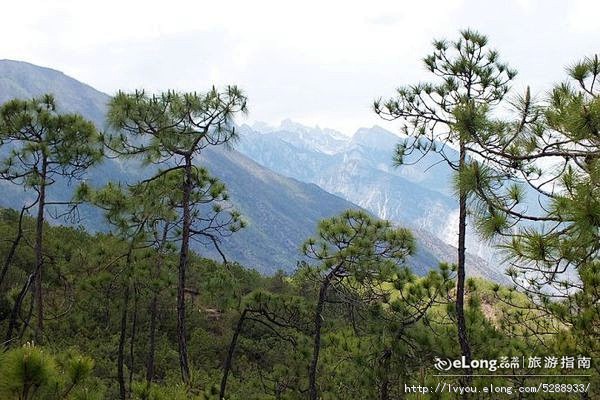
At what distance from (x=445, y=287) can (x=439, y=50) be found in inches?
173

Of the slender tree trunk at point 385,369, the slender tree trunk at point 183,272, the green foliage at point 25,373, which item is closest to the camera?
the green foliage at point 25,373

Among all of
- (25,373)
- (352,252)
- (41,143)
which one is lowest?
(25,373)

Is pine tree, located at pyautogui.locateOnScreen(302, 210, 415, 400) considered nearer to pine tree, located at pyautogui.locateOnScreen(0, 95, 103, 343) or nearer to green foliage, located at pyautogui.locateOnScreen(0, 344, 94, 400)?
pine tree, located at pyautogui.locateOnScreen(0, 95, 103, 343)

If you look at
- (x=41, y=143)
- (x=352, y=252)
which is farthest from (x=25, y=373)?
(x=41, y=143)

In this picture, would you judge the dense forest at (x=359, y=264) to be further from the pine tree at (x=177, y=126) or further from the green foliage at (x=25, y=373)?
the green foliage at (x=25, y=373)

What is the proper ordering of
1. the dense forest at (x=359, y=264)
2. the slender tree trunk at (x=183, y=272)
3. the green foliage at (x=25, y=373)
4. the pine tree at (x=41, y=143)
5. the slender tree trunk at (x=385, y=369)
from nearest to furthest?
1. the green foliage at (x=25, y=373)
2. the dense forest at (x=359, y=264)
3. the slender tree trunk at (x=385, y=369)
4. the slender tree trunk at (x=183, y=272)
5. the pine tree at (x=41, y=143)

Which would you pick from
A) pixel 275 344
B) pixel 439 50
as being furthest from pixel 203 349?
pixel 439 50

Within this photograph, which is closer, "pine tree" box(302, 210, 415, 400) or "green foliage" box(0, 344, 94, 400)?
"green foliage" box(0, 344, 94, 400)

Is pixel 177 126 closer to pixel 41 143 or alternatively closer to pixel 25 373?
pixel 41 143

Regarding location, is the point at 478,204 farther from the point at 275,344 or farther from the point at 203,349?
the point at 275,344

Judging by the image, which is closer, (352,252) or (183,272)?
(352,252)

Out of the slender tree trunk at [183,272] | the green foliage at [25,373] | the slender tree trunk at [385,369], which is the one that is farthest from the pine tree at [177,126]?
the green foliage at [25,373]

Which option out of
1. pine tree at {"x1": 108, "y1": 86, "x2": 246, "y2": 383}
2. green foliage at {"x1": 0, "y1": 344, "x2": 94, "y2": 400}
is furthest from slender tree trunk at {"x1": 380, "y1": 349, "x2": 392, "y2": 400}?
green foliage at {"x1": 0, "y1": 344, "x2": 94, "y2": 400}

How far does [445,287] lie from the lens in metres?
7.59
